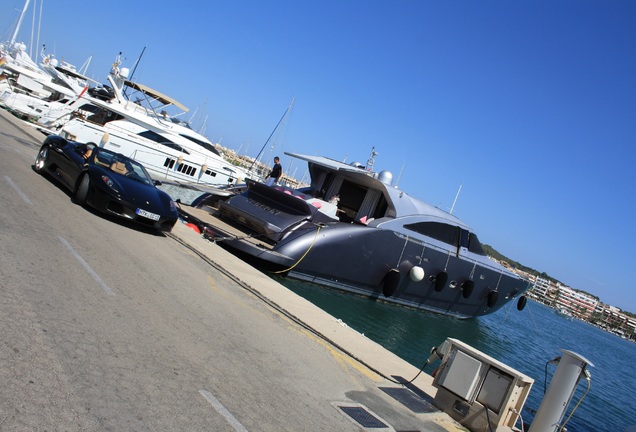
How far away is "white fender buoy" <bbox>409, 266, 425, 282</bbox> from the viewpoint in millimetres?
16500

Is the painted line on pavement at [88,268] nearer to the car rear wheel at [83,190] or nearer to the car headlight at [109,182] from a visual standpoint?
the car headlight at [109,182]

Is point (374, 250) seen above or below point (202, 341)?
above

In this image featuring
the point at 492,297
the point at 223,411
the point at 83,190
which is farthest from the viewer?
the point at 492,297

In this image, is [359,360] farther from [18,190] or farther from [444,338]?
[444,338]

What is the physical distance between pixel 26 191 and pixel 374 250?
31.2 feet

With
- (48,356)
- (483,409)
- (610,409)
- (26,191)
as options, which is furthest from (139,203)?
(610,409)

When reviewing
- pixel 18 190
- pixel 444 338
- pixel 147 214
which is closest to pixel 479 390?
pixel 147 214

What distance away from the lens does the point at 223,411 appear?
14.0 ft

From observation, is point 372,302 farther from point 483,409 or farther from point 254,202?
point 483,409

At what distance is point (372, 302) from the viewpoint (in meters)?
16.6

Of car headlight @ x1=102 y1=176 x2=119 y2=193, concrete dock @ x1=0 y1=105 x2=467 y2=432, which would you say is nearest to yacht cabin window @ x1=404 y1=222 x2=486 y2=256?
concrete dock @ x1=0 y1=105 x2=467 y2=432

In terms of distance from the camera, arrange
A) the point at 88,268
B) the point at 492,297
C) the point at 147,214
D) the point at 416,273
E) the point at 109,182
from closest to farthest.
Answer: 1. the point at 88,268
2. the point at 147,214
3. the point at 109,182
4. the point at 416,273
5. the point at 492,297

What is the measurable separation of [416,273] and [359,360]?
9.37 m

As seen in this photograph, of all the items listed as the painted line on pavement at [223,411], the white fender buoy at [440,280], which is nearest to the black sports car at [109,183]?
the painted line on pavement at [223,411]
